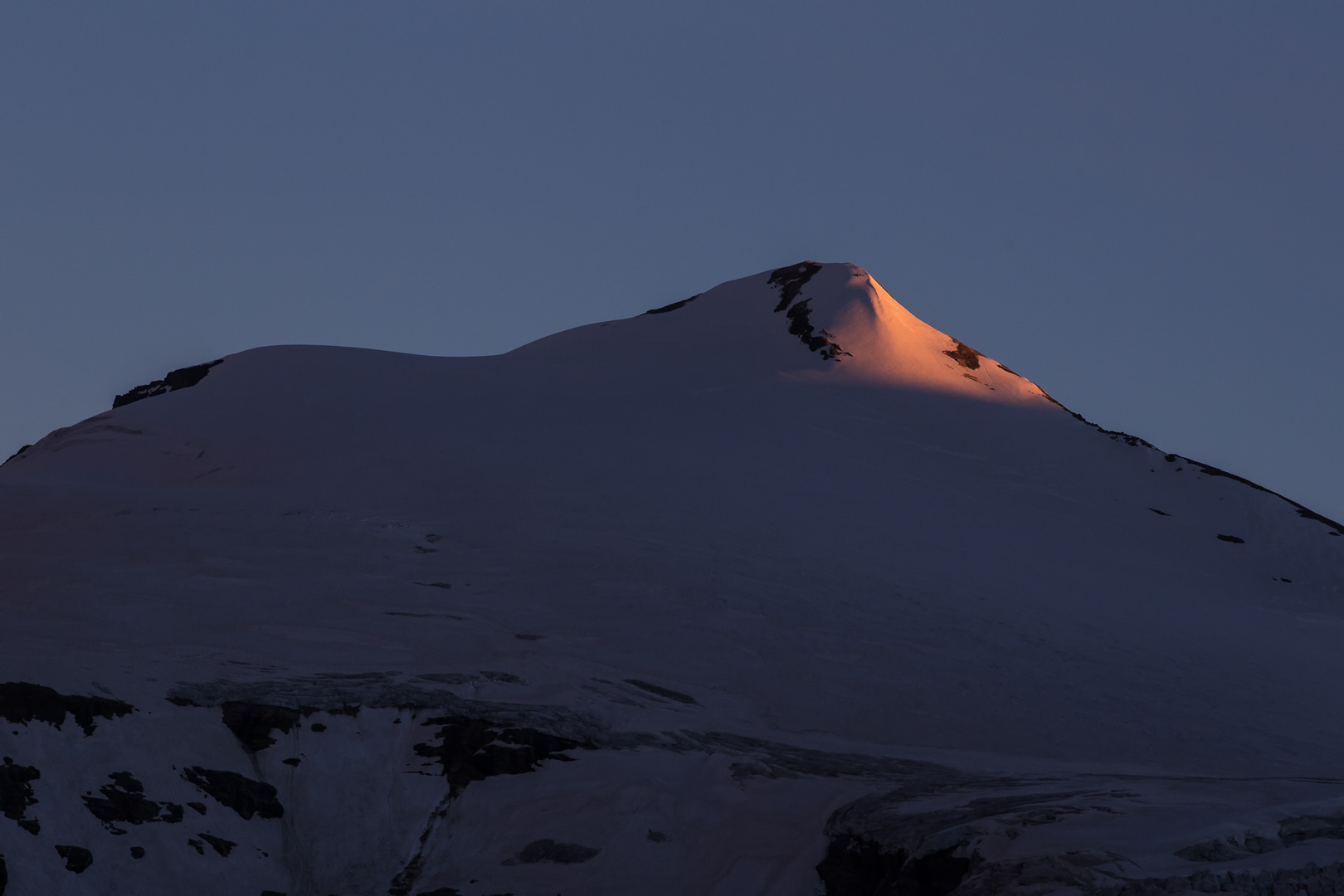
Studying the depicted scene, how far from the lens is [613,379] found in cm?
3122

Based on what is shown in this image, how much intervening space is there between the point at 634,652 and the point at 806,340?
20.1 meters

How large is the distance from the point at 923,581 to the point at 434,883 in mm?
10528

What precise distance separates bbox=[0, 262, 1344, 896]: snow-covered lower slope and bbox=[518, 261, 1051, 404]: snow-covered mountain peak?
3.11m

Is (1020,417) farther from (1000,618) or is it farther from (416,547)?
(416,547)

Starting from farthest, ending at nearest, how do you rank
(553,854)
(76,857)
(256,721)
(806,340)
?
1. (806,340)
2. (256,721)
3. (553,854)
4. (76,857)

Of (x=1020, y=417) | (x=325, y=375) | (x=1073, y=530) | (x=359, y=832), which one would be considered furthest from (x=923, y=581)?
(x=325, y=375)

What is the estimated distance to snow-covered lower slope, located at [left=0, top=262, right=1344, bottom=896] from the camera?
11172 mm

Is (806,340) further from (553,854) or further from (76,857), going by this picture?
(76,857)

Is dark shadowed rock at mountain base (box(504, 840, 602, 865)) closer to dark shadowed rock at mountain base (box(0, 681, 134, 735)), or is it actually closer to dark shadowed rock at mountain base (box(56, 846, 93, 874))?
dark shadowed rock at mountain base (box(56, 846, 93, 874))

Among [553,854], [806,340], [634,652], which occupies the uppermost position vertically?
[806,340]

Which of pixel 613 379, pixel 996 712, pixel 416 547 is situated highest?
pixel 613 379

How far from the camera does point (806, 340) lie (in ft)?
113

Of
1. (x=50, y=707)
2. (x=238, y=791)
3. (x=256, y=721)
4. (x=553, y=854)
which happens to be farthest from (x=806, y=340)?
(x=50, y=707)

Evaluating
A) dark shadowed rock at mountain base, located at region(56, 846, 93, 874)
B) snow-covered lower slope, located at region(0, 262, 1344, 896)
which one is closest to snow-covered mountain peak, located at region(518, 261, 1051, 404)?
snow-covered lower slope, located at region(0, 262, 1344, 896)
